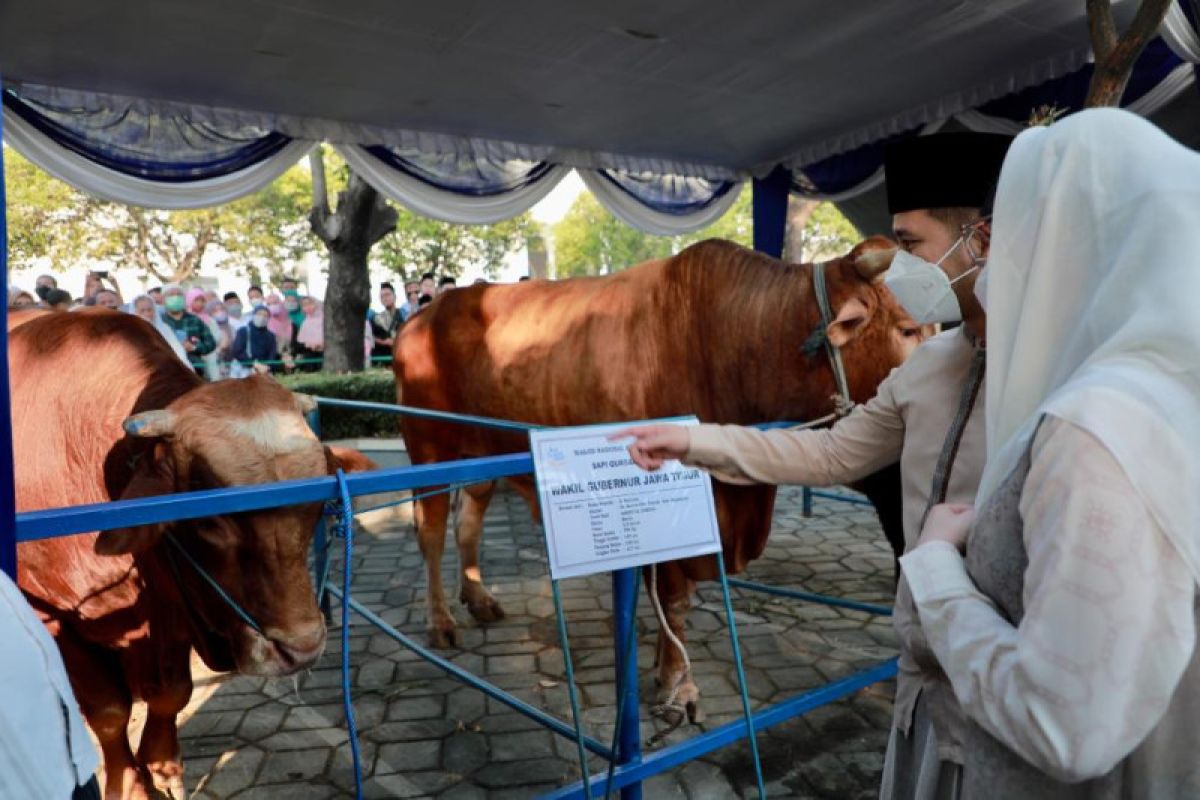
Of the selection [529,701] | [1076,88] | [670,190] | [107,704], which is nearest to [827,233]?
[670,190]

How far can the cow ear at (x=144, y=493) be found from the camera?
1.98 metres

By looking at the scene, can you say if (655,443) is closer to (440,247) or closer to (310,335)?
(310,335)

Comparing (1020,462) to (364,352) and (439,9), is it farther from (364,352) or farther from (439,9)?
(364,352)

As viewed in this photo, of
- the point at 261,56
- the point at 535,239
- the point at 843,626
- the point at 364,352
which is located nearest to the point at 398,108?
the point at 261,56

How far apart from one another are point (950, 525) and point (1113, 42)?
15.5 ft

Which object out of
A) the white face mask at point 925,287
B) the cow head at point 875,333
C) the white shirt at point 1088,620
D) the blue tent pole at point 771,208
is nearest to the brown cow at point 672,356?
the cow head at point 875,333

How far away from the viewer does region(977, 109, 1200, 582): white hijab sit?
840 millimetres

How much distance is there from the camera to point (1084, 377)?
0.90 meters

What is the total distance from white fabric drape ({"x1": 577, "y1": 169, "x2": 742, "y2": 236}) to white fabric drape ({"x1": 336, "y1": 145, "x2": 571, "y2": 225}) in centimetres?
44

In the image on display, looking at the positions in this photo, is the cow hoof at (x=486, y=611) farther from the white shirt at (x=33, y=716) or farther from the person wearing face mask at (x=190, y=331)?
the person wearing face mask at (x=190, y=331)

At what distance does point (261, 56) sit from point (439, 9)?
4.47ft

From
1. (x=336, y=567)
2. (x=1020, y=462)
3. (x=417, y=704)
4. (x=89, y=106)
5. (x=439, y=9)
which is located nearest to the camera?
(x=1020, y=462)

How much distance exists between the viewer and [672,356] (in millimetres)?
3717

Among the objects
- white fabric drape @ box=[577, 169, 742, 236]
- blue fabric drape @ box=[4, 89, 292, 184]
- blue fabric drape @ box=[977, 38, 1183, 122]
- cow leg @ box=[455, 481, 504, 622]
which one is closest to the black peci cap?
cow leg @ box=[455, 481, 504, 622]
